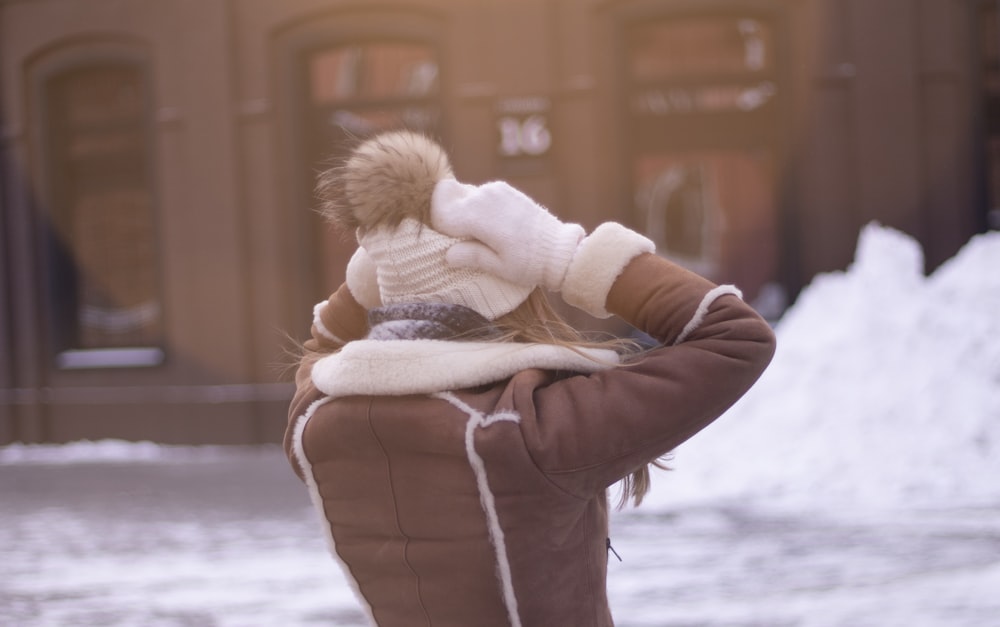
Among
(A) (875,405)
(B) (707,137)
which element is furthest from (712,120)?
(A) (875,405)

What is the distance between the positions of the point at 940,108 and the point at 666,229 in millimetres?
2852

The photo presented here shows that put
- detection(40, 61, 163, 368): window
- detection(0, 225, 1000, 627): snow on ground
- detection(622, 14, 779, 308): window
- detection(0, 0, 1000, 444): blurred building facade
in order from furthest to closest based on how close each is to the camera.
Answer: detection(40, 61, 163, 368): window → detection(622, 14, 779, 308): window → detection(0, 0, 1000, 444): blurred building facade → detection(0, 225, 1000, 627): snow on ground

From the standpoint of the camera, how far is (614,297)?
181 centimetres

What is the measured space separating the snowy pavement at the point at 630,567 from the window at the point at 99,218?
446 cm

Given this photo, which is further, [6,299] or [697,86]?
[6,299]

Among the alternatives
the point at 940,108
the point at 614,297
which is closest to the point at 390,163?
the point at 614,297

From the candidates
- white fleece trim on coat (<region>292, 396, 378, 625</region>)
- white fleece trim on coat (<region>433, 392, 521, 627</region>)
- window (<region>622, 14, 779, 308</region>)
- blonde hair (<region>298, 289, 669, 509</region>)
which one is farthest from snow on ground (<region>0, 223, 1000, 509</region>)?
white fleece trim on coat (<region>433, 392, 521, 627</region>)

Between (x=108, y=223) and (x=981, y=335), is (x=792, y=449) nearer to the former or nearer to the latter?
(x=981, y=335)

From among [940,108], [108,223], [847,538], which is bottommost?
[847,538]

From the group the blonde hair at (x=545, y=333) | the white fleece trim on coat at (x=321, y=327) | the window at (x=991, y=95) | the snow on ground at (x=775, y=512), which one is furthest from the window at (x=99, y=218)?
the blonde hair at (x=545, y=333)

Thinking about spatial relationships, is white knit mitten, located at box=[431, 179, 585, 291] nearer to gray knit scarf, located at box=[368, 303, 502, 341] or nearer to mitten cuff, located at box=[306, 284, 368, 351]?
gray knit scarf, located at box=[368, 303, 502, 341]

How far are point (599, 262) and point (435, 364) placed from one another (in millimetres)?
289

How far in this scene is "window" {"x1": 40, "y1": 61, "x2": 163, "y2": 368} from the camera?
13.4 metres

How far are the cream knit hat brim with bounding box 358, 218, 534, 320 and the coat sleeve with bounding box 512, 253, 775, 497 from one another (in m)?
0.16
